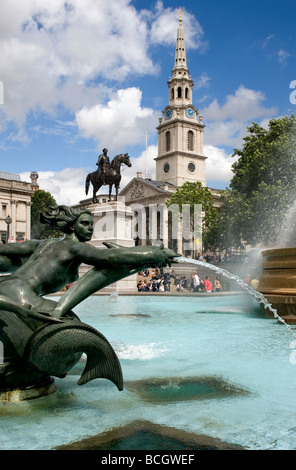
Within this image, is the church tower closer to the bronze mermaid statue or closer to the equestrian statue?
the equestrian statue

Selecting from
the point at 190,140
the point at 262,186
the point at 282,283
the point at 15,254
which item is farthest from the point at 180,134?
the point at 15,254

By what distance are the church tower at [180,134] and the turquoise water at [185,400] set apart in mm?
79664

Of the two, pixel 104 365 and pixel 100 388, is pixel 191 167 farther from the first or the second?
pixel 104 365

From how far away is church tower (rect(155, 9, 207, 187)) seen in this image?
281 feet

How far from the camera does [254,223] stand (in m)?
29.0

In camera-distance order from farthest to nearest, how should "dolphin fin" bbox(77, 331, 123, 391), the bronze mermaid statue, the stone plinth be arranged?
the stone plinth
"dolphin fin" bbox(77, 331, 123, 391)
the bronze mermaid statue

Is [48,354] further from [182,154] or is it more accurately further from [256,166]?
[182,154]

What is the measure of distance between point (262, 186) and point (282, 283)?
2040 cm

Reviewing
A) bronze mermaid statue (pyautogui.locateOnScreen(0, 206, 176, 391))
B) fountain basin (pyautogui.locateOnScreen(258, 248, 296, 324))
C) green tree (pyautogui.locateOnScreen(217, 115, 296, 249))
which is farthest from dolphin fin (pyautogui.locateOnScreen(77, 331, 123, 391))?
green tree (pyautogui.locateOnScreen(217, 115, 296, 249))

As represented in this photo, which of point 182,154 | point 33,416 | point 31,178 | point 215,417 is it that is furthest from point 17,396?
point 31,178

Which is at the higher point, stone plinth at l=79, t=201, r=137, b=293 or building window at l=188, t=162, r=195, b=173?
building window at l=188, t=162, r=195, b=173

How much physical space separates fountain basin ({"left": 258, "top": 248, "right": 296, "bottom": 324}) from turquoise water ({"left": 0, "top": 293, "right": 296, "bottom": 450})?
152 centimetres

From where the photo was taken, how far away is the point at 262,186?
28094 mm

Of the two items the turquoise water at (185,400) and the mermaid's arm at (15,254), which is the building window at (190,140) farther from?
the mermaid's arm at (15,254)
